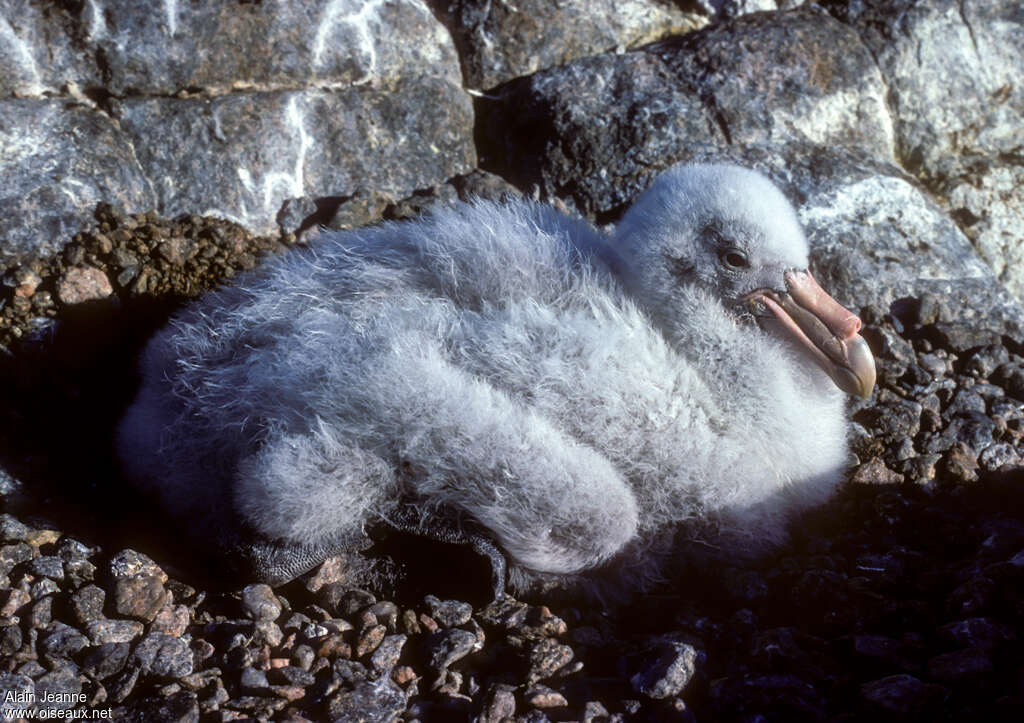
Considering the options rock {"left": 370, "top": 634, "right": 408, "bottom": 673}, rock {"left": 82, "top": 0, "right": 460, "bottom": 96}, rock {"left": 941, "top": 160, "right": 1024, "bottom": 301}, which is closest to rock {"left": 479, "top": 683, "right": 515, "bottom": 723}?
rock {"left": 370, "top": 634, "right": 408, "bottom": 673}

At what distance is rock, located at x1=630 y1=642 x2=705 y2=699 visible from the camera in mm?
2244

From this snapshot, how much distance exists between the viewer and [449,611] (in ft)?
8.42

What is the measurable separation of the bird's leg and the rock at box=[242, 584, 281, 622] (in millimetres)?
353

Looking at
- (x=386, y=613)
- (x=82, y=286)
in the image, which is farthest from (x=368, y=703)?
(x=82, y=286)

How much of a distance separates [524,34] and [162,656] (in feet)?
10.5

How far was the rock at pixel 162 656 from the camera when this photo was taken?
233cm

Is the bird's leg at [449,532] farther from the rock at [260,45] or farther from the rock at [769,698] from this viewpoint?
the rock at [260,45]

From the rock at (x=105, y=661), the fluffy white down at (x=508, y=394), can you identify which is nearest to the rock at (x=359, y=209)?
the fluffy white down at (x=508, y=394)

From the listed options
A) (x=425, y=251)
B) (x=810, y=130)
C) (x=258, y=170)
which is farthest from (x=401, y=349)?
(x=810, y=130)

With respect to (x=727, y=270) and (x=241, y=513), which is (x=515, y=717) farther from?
(x=727, y=270)

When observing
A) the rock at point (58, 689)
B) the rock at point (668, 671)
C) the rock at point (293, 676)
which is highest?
the rock at point (668, 671)

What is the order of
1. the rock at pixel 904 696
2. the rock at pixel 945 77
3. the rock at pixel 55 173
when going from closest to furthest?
the rock at pixel 904 696
the rock at pixel 55 173
the rock at pixel 945 77

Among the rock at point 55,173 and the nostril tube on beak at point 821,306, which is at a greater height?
the nostril tube on beak at point 821,306

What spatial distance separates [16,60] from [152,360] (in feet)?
4.88
